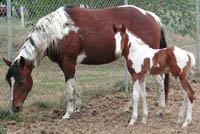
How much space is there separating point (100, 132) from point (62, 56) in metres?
1.38

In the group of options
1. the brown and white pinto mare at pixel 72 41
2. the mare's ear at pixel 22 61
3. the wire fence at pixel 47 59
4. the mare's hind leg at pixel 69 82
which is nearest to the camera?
the mare's ear at pixel 22 61

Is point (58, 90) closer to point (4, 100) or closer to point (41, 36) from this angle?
point (4, 100)

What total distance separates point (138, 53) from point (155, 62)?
0.93 ft

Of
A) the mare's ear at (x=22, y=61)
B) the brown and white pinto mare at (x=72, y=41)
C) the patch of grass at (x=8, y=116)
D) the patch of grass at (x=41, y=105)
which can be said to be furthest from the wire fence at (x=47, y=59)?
the mare's ear at (x=22, y=61)

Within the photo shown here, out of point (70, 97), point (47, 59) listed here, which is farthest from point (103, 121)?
point (47, 59)

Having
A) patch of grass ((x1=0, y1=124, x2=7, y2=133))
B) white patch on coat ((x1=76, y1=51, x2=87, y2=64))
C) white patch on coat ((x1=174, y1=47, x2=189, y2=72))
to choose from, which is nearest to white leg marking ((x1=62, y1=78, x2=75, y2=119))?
white patch on coat ((x1=76, y1=51, x2=87, y2=64))

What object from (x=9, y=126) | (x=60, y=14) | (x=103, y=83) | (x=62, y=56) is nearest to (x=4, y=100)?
(x=9, y=126)

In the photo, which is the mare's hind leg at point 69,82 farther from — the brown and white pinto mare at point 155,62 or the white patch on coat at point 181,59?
the white patch on coat at point 181,59

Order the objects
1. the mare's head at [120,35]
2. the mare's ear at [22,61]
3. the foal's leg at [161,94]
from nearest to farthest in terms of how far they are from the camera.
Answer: the mare's head at [120,35] < the mare's ear at [22,61] < the foal's leg at [161,94]

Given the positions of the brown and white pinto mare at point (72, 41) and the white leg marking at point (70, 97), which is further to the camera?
the white leg marking at point (70, 97)

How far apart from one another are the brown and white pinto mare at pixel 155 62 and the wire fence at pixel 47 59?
1902 millimetres

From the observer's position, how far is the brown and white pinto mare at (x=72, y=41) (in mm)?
5105

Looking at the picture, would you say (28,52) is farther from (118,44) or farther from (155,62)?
(155,62)

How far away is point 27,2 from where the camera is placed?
6016mm
